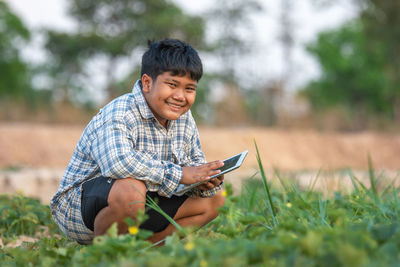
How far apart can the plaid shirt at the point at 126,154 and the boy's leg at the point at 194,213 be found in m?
0.05

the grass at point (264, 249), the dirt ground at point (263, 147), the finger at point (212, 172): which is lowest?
the dirt ground at point (263, 147)

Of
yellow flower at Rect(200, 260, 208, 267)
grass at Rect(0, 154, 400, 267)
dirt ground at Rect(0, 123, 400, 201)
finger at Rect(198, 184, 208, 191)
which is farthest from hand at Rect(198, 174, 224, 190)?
dirt ground at Rect(0, 123, 400, 201)

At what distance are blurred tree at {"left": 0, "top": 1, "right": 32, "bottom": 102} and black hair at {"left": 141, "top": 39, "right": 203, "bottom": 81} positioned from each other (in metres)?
24.8

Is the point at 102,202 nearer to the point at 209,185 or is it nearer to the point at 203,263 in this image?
the point at 209,185

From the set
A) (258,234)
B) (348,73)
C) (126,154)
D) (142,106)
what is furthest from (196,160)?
(348,73)

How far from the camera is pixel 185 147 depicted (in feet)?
8.32

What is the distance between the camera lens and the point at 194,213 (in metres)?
2.43

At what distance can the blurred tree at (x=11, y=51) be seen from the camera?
84.6 feet

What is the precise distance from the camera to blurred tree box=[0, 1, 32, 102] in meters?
25.8

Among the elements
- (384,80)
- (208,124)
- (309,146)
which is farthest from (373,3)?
(384,80)

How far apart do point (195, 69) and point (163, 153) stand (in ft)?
1.58

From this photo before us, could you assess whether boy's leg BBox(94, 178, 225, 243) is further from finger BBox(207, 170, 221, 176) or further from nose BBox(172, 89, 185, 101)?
nose BBox(172, 89, 185, 101)

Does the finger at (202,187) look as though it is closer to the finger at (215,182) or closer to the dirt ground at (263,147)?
the finger at (215,182)

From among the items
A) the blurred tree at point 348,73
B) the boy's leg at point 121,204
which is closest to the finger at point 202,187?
the boy's leg at point 121,204
